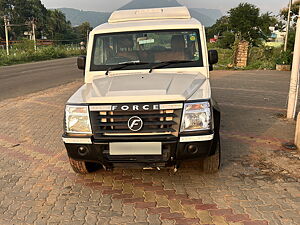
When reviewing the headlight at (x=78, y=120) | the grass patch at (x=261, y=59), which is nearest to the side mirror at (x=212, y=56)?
the headlight at (x=78, y=120)

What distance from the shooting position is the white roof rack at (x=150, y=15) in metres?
4.95

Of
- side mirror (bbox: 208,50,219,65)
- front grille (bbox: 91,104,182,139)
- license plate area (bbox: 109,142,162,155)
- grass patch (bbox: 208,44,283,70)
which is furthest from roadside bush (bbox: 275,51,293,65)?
license plate area (bbox: 109,142,162,155)

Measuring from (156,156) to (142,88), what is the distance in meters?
0.78

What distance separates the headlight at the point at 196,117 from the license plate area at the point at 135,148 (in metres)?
0.34

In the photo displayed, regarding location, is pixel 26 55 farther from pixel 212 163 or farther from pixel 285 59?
pixel 212 163

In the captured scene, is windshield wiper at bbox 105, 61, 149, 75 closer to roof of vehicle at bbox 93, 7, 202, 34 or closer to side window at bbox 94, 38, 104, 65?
side window at bbox 94, 38, 104, 65

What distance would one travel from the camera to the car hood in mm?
3281

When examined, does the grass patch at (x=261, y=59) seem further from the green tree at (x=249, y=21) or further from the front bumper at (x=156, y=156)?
the front bumper at (x=156, y=156)

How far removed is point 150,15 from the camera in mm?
5109

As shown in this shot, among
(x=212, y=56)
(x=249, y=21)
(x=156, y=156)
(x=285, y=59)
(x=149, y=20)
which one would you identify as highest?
(x=249, y=21)

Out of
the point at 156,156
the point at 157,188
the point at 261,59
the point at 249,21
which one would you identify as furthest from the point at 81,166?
the point at 249,21

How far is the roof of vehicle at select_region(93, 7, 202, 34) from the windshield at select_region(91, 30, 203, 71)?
0.08 m

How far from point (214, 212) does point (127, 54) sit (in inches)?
96.1

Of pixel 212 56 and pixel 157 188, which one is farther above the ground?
pixel 212 56
